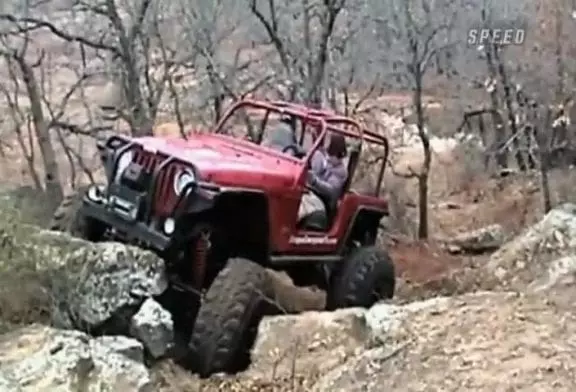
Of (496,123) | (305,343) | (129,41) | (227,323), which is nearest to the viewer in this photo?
(305,343)

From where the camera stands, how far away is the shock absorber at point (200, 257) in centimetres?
785

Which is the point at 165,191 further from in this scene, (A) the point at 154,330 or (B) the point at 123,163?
(A) the point at 154,330

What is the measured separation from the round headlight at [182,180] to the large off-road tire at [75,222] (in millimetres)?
1096

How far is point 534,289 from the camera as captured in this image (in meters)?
7.77

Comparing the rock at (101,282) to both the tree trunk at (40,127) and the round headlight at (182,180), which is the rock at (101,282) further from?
the tree trunk at (40,127)

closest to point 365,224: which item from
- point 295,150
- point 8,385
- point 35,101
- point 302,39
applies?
point 295,150

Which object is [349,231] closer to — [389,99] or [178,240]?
[178,240]

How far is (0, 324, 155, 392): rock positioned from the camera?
537 centimetres

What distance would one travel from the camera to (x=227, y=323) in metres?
7.14

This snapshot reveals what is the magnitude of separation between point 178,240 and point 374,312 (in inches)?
62.6

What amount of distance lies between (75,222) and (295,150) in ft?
6.01

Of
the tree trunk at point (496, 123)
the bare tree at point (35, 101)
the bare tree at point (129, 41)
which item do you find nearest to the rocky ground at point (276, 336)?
the bare tree at point (35, 101)

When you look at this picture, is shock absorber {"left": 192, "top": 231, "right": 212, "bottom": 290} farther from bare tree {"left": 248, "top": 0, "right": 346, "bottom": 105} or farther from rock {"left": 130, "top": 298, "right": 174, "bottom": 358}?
bare tree {"left": 248, "top": 0, "right": 346, "bottom": 105}

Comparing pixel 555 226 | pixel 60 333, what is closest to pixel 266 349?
pixel 60 333
